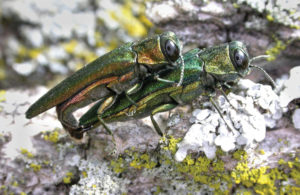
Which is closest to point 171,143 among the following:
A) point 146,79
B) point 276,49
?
point 146,79

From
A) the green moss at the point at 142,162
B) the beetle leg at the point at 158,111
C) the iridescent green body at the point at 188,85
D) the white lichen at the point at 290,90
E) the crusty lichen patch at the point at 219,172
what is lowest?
the crusty lichen patch at the point at 219,172

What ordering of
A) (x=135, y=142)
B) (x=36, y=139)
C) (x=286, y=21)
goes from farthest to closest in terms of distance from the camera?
(x=286, y=21) → (x=36, y=139) → (x=135, y=142)

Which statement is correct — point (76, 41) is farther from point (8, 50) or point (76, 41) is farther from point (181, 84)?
point (181, 84)

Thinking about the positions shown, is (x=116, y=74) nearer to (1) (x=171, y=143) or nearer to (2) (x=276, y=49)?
(1) (x=171, y=143)

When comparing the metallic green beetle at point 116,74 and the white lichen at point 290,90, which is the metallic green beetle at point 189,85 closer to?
the metallic green beetle at point 116,74

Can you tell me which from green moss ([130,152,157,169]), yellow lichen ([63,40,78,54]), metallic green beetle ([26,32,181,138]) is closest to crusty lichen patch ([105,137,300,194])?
green moss ([130,152,157,169])

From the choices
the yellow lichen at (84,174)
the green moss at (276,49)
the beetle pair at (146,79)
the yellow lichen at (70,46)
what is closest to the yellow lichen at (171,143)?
the beetle pair at (146,79)

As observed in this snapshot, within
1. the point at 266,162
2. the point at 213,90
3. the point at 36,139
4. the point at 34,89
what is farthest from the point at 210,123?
the point at 34,89

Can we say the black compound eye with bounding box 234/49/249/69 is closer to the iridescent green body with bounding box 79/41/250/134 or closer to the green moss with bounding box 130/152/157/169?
the iridescent green body with bounding box 79/41/250/134
